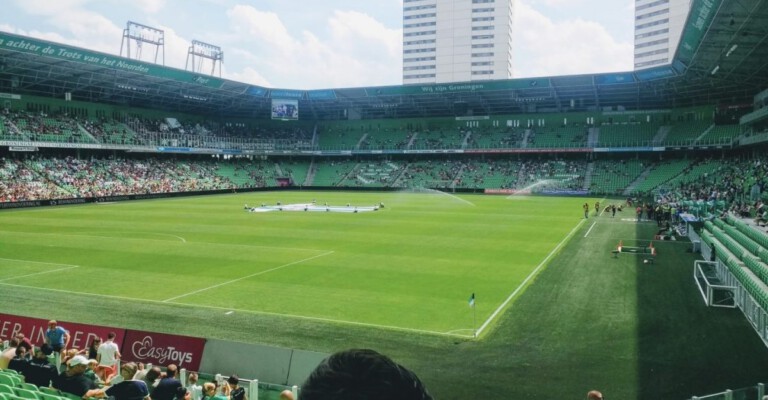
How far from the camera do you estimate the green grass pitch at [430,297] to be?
14.5m

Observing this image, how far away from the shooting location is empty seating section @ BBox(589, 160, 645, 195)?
3155 inches

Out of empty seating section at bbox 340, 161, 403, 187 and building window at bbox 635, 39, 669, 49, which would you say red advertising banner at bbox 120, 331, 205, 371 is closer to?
empty seating section at bbox 340, 161, 403, 187

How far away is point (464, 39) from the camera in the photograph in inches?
6181

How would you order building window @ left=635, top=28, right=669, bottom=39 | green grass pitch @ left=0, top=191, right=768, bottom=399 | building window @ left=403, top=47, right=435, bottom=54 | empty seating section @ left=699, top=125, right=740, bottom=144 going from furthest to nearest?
building window @ left=403, top=47, right=435, bottom=54, building window @ left=635, top=28, right=669, bottom=39, empty seating section @ left=699, top=125, right=740, bottom=144, green grass pitch @ left=0, top=191, right=768, bottom=399

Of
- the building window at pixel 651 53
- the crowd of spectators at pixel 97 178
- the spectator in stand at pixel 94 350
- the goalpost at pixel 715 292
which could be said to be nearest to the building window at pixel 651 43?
the building window at pixel 651 53

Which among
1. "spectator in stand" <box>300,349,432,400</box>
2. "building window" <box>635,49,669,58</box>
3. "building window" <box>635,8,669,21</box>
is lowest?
"spectator in stand" <box>300,349,432,400</box>

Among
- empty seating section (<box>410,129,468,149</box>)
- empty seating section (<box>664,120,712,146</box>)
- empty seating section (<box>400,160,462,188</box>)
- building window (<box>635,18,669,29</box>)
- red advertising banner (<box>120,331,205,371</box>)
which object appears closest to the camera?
red advertising banner (<box>120,331,205,371</box>)

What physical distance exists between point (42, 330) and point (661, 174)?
79578 mm

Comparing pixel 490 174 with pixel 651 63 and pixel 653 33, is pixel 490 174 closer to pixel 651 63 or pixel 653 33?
pixel 651 63

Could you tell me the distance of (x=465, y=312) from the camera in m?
19.7

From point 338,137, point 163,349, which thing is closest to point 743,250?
point 163,349

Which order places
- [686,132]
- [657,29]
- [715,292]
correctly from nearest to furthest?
[715,292]
[686,132]
[657,29]

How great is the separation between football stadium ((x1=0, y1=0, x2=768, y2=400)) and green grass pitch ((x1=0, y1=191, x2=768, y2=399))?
0.12 metres

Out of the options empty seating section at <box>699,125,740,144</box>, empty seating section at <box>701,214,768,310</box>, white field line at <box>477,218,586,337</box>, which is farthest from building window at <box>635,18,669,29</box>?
empty seating section at <box>701,214,768,310</box>
